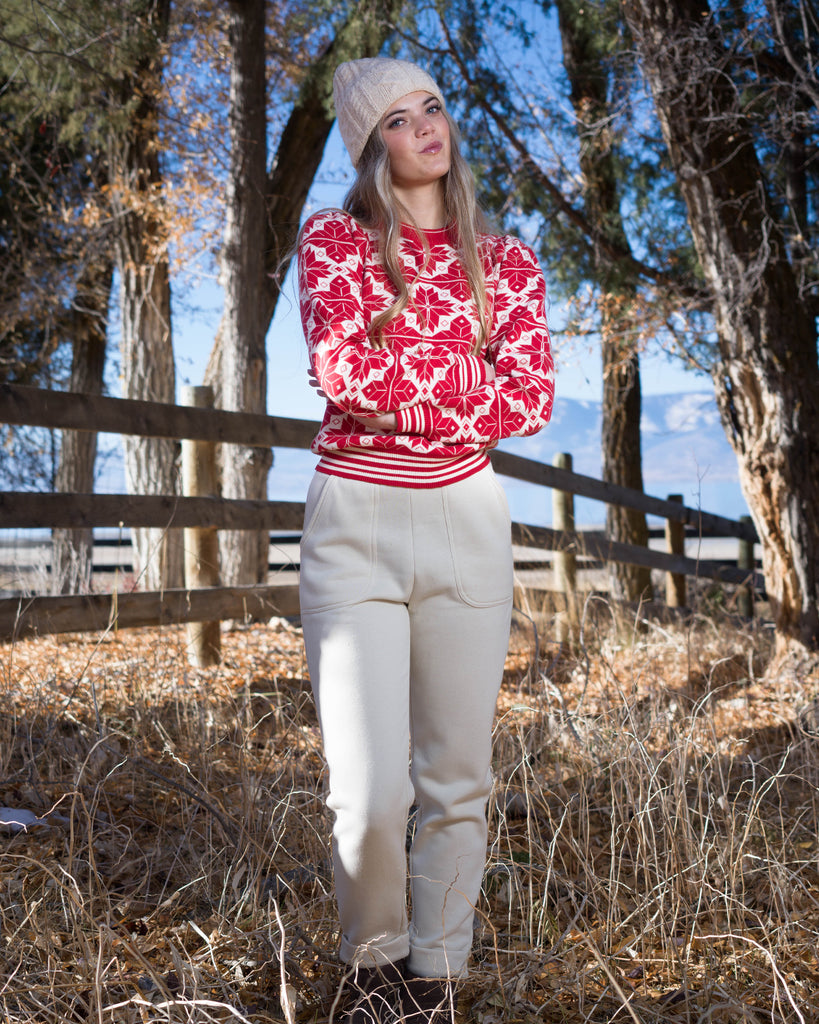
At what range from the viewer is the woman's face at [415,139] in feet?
6.42

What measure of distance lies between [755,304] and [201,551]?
3121 mm

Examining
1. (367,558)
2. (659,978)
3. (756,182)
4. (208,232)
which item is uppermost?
(208,232)

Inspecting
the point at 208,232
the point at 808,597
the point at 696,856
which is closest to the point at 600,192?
the point at 208,232

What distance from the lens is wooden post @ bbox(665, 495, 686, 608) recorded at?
25.9 ft

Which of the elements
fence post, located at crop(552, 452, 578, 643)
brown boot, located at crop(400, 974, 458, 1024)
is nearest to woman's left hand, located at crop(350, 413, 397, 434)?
brown boot, located at crop(400, 974, 458, 1024)

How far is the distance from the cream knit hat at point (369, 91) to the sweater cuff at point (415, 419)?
65cm

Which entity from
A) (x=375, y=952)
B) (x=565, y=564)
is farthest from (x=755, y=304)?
→ (x=375, y=952)

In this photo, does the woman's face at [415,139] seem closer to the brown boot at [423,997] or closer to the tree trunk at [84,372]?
the brown boot at [423,997]

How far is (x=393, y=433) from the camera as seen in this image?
180 cm

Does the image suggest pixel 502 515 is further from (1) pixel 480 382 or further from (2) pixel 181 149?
(2) pixel 181 149

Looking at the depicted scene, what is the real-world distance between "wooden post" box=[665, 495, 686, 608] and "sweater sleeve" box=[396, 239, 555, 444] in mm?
6122

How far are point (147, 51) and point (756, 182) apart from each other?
455 cm

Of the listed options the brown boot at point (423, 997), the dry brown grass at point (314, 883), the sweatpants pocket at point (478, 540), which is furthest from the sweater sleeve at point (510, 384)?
the brown boot at point (423, 997)

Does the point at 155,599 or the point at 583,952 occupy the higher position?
the point at 155,599
